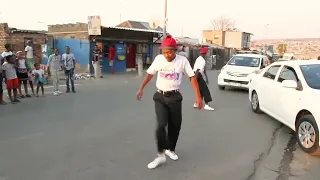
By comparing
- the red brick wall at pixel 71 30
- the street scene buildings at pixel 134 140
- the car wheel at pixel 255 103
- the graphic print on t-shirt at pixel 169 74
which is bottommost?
the street scene buildings at pixel 134 140

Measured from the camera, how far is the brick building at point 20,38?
1808cm

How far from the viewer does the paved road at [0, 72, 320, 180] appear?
14.0 ft

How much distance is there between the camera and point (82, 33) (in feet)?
69.1

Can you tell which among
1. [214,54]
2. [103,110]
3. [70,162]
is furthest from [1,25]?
[214,54]

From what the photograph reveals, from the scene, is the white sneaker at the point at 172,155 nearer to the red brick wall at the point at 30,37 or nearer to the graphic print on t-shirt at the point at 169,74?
the graphic print on t-shirt at the point at 169,74

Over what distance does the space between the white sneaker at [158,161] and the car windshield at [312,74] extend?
3.08 m

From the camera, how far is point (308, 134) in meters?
5.31

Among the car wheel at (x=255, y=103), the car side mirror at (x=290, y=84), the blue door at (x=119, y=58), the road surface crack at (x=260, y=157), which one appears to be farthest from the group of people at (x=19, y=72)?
the blue door at (x=119, y=58)

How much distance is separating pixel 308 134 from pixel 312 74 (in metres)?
1.42

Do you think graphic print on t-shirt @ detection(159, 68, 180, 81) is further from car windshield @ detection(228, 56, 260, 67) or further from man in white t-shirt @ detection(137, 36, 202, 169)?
car windshield @ detection(228, 56, 260, 67)

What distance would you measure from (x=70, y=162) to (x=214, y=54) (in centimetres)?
3196

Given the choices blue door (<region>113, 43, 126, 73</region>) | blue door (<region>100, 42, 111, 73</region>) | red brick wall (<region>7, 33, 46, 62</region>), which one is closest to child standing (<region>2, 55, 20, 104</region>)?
red brick wall (<region>7, 33, 46, 62</region>)

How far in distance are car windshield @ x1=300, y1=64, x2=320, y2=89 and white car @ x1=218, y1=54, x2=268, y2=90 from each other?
6453mm

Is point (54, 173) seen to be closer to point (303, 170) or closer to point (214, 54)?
point (303, 170)
